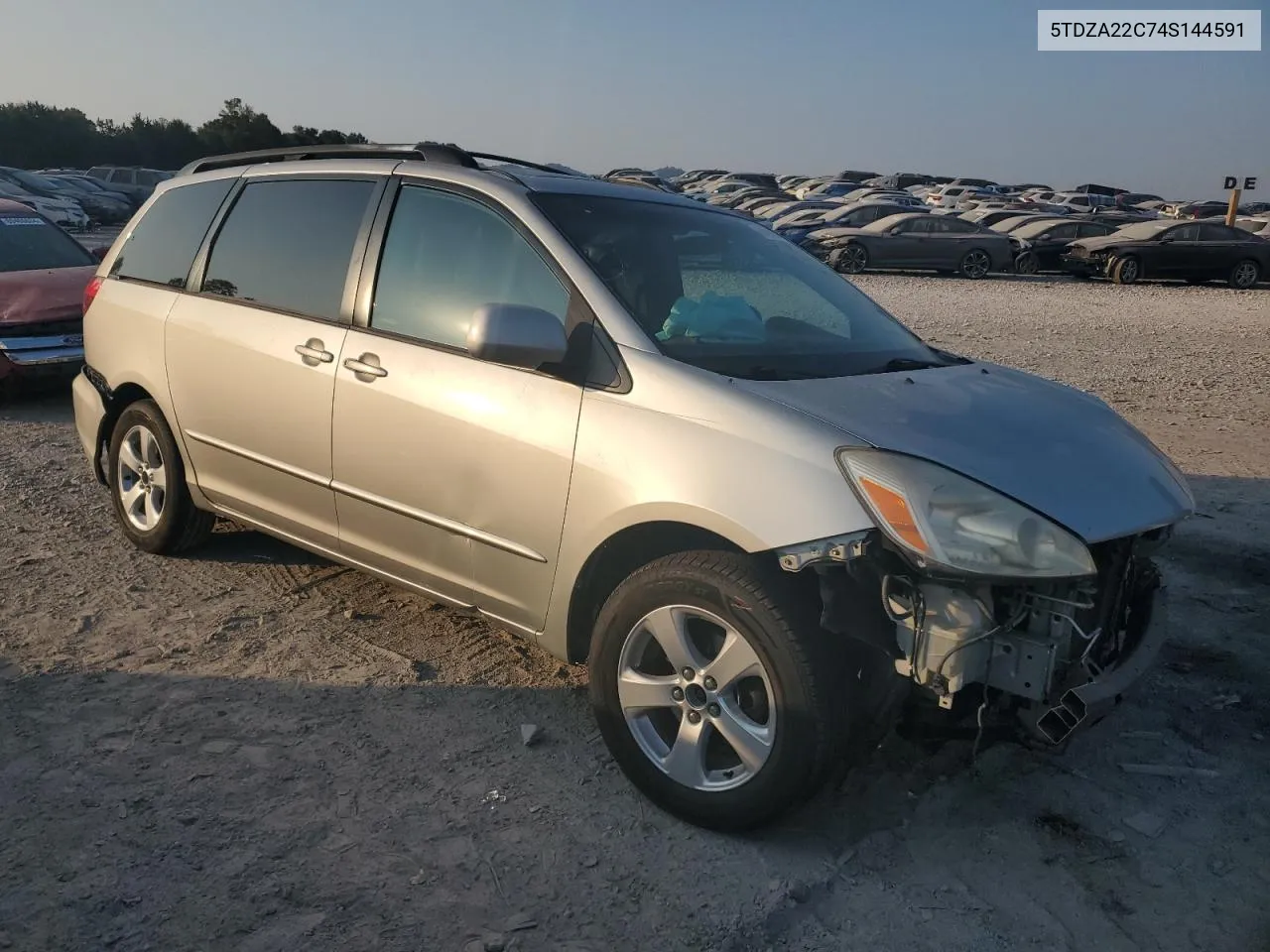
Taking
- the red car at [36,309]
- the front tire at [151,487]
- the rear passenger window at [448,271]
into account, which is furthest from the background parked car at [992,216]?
the rear passenger window at [448,271]

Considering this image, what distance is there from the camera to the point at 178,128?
6316 cm

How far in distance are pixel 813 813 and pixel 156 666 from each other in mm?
2506

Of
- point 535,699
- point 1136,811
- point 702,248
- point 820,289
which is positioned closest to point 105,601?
point 535,699

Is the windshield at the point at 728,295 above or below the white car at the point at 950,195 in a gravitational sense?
below

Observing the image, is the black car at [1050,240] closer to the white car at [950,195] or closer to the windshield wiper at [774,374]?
the white car at [950,195]

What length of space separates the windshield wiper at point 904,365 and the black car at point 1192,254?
2172 centimetres

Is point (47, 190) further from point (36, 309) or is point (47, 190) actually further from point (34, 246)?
point (36, 309)

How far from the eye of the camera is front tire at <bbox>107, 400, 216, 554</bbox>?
4.84 metres

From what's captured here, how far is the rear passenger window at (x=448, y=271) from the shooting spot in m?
3.50

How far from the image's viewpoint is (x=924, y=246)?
2367 cm

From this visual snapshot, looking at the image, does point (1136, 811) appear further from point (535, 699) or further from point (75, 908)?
point (75, 908)

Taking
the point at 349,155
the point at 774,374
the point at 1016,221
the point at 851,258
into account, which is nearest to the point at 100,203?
the point at 851,258

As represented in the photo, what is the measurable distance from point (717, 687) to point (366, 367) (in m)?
1.79

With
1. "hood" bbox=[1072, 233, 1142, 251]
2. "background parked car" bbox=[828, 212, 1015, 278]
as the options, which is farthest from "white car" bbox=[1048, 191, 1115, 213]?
"background parked car" bbox=[828, 212, 1015, 278]
